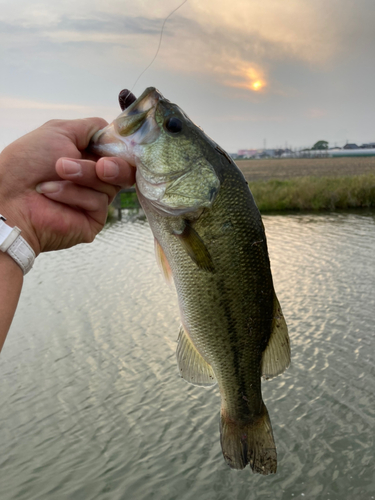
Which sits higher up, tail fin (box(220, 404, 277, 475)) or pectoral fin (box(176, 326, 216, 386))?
pectoral fin (box(176, 326, 216, 386))

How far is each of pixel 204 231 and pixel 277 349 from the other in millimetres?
809

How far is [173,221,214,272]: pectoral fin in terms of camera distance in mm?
2121

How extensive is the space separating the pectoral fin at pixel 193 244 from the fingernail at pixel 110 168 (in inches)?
16.0

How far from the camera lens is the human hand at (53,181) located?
2139mm

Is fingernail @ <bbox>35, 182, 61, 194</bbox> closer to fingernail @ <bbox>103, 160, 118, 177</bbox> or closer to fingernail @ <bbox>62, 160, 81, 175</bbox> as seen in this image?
fingernail @ <bbox>62, 160, 81, 175</bbox>

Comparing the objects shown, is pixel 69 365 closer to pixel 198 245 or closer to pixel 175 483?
pixel 175 483

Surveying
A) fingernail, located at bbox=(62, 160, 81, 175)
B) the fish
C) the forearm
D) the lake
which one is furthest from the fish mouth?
the lake

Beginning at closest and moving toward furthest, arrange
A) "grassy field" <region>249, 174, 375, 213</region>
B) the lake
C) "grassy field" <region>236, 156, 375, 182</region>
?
the lake, "grassy field" <region>249, 174, 375, 213</region>, "grassy field" <region>236, 156, 375, 182</region>

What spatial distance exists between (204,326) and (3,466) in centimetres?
586

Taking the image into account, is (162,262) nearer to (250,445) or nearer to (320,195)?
(250,445)

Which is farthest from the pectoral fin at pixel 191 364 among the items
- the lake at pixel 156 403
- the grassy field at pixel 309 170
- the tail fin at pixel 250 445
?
the grassy field at pixel 309 170

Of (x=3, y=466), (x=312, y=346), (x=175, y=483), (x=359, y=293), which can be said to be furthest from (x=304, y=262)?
(x=3, y=466)

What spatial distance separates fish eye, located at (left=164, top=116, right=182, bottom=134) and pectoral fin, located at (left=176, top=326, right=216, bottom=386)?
3.48 feet

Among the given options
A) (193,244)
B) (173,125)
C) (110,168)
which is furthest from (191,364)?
(173,125)
